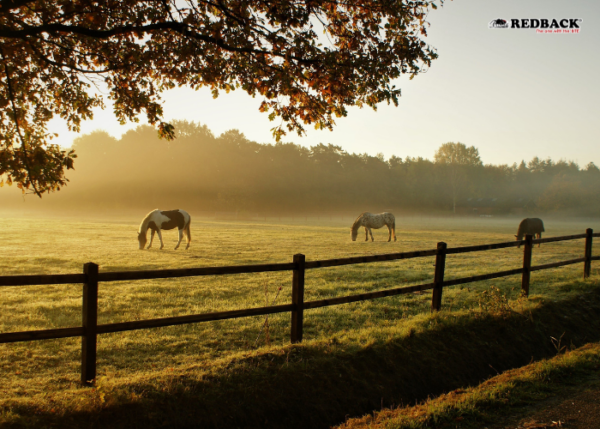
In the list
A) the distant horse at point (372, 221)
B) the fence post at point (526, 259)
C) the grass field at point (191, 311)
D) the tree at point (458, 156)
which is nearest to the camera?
the grass field at point (191, 311)

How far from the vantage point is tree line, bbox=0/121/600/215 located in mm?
71625

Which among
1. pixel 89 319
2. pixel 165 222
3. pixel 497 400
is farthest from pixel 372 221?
pixel 89 319

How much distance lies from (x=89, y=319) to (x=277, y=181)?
7588cm

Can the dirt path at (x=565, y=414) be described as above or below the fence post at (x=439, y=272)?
below

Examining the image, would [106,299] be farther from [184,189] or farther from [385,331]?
[184,189]

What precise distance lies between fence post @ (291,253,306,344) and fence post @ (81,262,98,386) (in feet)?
6.64

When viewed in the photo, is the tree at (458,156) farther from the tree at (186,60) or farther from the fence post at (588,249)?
the tree at (186,60)

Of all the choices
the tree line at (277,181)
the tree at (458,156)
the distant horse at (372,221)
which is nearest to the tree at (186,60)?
the distant horse at (372,221)

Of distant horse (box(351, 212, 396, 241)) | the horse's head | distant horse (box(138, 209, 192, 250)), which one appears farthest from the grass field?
distant horse (box(351, 212, 396, 241))

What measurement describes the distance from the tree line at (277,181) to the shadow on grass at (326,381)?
5400cm

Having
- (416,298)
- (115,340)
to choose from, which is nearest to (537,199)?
(416,298)

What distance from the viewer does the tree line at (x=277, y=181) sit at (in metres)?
71.6

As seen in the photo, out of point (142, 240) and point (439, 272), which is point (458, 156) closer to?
point (142, 240)

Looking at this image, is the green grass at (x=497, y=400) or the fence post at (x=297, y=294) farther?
the fence post at (x=297, y=294)
